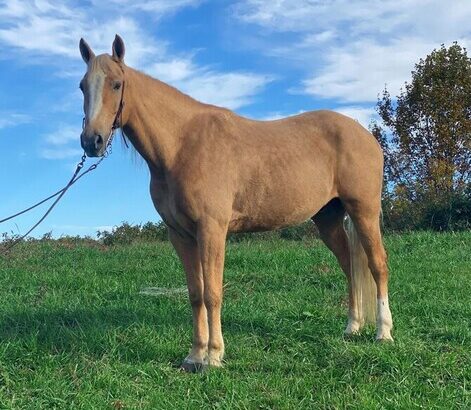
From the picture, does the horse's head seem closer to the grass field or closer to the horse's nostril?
the horse's nostril

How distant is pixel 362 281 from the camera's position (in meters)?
6.02

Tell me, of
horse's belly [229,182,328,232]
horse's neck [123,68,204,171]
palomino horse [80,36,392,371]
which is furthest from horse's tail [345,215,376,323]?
horse's neck [123,68,204,171]

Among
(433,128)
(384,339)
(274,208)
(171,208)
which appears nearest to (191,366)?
(171,208)

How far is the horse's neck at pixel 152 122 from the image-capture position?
15.9 ft

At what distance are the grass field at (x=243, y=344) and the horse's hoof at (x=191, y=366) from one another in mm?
99

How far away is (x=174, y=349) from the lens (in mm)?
5199

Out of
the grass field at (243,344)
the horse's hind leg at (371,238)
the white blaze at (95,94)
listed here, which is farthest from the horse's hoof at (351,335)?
the white blaze at (95,94)

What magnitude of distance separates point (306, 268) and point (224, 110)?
4.18m

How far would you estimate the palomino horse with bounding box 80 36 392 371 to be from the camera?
470cm

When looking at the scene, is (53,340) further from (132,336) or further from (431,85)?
(431,85)

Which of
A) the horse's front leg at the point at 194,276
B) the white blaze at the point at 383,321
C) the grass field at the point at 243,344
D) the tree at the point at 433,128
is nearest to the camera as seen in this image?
the grass field at the point at 243,344

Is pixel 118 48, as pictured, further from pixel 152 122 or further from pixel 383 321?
pixel 383 321

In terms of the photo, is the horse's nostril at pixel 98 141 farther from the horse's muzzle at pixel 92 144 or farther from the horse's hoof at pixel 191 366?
the horse's hoof at pixel 191 366

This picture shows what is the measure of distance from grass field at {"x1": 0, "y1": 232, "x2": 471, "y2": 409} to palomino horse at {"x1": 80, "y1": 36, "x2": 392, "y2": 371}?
0.43 m
